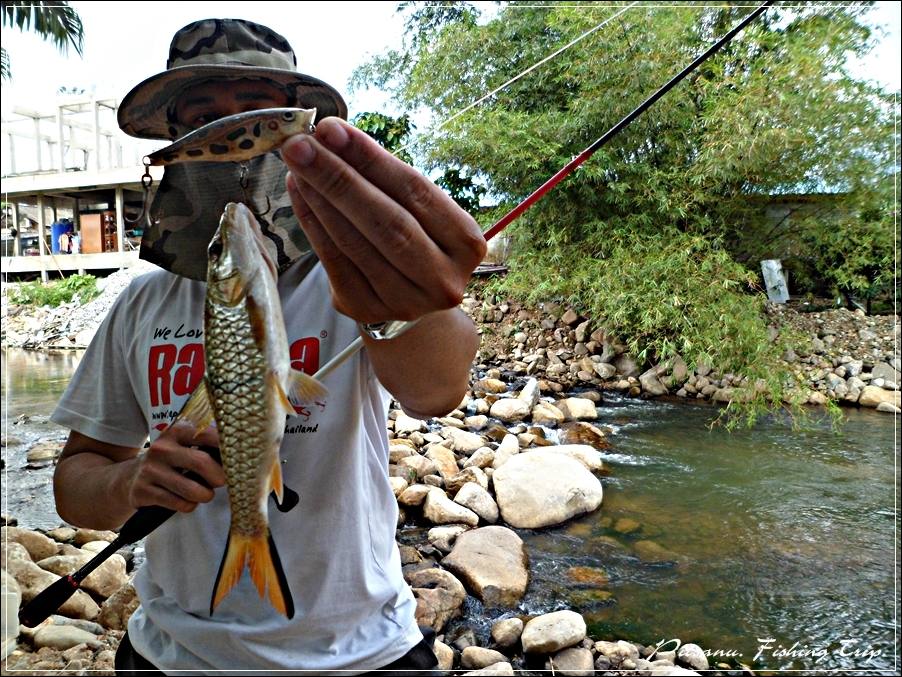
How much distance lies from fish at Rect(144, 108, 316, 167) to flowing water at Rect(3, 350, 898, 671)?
10.0ft

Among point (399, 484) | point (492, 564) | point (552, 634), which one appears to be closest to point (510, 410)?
point (399, 484)

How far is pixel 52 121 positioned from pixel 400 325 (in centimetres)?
160

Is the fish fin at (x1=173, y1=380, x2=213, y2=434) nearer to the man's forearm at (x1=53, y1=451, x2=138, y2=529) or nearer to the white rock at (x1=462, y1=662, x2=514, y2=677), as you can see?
the man's forearm at (x1=53, y1=451, x2=138, y2=529)

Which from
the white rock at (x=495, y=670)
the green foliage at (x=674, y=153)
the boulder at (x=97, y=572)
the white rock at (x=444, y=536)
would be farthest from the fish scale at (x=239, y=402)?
the green foliage at (x=674, y=153)

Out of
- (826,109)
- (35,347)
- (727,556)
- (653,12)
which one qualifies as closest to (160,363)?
(727,556)

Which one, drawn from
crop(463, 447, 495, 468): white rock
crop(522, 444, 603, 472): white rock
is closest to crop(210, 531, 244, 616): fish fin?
crop(463, 447, 495, 468): white rock

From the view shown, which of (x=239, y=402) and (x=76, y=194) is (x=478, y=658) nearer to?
(x=239, y=402)

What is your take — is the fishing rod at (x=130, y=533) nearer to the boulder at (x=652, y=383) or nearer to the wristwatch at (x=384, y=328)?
the wristwatch at (x=384, y=328)

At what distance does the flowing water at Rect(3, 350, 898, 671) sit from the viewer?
3.16m

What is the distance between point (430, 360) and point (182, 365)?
0.48 meters

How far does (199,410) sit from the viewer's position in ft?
2.35

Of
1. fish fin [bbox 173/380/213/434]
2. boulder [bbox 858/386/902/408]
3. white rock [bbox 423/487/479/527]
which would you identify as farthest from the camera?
boulder [bbox 858/386/902/408]

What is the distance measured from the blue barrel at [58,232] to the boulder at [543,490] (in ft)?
11.1

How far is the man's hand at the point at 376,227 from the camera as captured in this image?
59 centimetres
